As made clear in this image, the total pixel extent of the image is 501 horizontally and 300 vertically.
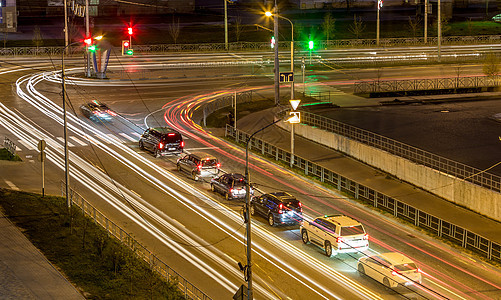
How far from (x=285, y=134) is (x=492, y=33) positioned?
57.5 meters

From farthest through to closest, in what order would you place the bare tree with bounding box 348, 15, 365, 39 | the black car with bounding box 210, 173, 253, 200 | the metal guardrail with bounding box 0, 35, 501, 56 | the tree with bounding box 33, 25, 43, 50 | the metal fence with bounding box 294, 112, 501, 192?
the bare tree with bounding box 348, 15, 365, 39 → the tree with bounding box 33, 25, 43, 50 → the metal guardrail with bounding box 0, 35, 501, 56 → the metal fence with bounding box 294, 112, 501, 192 → the black car with bounding box 210, 173, 253, 200

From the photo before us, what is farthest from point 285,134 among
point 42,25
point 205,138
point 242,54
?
point 42,25

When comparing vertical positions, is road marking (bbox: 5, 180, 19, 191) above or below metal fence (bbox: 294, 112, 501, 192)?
below

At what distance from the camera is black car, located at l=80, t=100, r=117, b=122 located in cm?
5228

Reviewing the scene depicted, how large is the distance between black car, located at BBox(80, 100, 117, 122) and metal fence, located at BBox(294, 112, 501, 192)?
14.9 meters

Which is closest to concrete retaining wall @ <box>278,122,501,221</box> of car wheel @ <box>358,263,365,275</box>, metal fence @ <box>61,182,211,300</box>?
car wheel @ <box>358,263,365,275</box>

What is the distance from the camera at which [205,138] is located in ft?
160

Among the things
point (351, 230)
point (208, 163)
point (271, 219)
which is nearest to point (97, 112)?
point (208, 163)

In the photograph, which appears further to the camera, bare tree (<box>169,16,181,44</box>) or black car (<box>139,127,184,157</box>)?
bare tree (<box>169,16,181,44</box>)

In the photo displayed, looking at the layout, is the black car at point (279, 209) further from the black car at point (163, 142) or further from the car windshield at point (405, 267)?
the black car at point (163, 142)

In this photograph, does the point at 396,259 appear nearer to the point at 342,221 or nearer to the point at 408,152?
the point at 342,221

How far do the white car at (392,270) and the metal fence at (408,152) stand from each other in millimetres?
10793

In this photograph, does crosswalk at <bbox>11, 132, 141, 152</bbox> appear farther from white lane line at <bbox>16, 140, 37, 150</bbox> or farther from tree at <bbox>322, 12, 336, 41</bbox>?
tree at <bbox>322, 12, 336, 41</bbox>

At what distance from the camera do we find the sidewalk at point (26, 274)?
23.4 m
